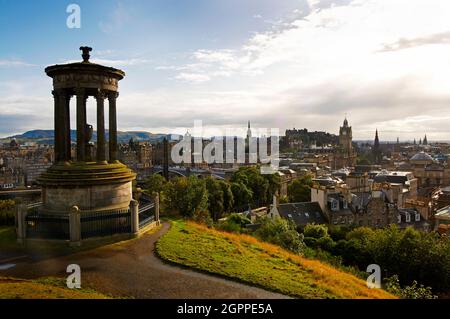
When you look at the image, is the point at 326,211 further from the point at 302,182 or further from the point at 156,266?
the point at 156,266

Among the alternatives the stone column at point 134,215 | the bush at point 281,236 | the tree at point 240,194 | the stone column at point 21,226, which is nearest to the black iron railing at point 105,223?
the stone column at point 134,215

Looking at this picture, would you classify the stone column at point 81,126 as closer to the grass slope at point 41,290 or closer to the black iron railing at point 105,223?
the black iron railing at point 105,223

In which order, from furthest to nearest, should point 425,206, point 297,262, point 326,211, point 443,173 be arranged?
point 443,173 < point 425,206 < point 326,211 < point 297,262

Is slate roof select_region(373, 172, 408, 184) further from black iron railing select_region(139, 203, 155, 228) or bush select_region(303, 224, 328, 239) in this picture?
black iron railing select_region(139, 203, 155, 228)

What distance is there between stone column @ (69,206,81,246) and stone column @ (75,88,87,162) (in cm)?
380

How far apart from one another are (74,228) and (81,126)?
5383 millimetres

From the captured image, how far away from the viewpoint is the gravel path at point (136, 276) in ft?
31.6

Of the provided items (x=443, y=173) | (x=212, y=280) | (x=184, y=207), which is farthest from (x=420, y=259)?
(x=443, y=173)

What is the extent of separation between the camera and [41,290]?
9453 millimetres

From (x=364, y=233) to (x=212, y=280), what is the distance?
26.4m

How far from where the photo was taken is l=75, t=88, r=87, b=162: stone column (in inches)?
648

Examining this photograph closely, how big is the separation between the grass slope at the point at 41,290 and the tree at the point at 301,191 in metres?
55.7
